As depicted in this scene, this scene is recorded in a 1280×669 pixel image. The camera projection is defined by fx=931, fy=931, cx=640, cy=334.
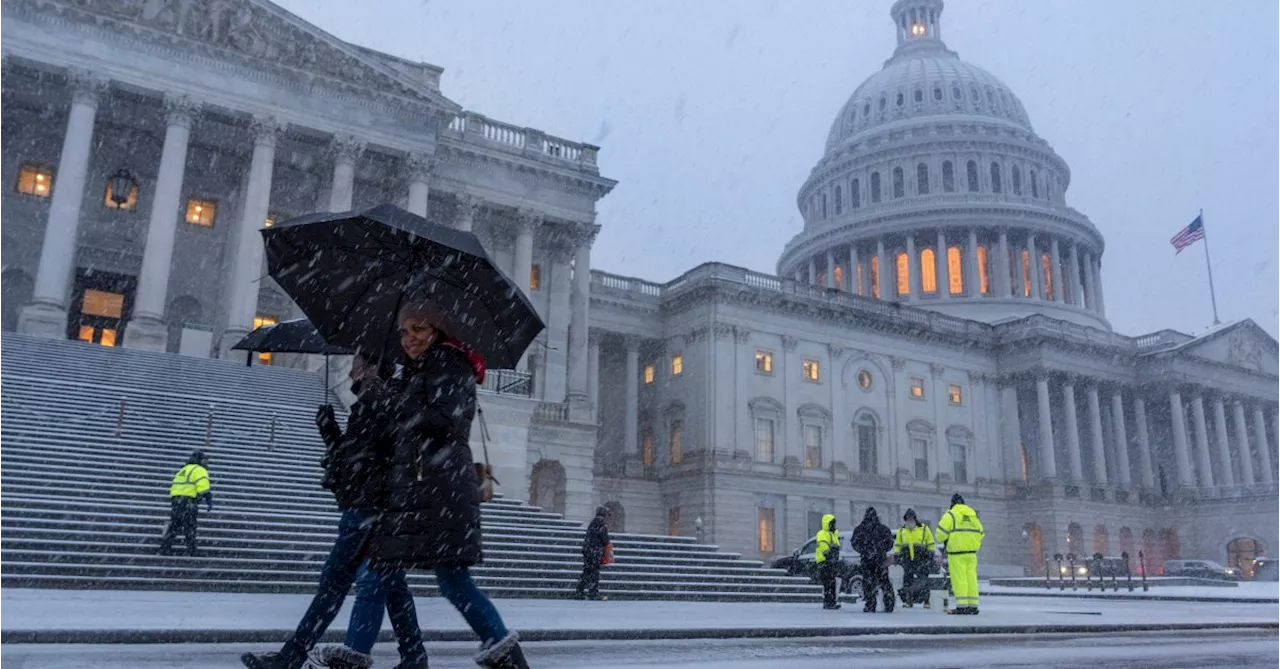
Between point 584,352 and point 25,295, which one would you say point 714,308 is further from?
point 25,295

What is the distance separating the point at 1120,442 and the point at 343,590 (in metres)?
68.8

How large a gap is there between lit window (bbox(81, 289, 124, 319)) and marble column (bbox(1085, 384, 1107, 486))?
5790 centimetres

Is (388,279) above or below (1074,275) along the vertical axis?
below

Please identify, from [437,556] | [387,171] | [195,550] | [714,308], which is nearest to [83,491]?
[195,550]

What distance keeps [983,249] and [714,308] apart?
39059 millimetres

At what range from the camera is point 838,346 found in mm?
57094

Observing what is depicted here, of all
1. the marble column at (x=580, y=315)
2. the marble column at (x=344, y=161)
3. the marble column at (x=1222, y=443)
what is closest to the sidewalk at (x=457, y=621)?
the marble column at (x=344, y=161)

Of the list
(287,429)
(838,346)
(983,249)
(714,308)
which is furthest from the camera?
(983,249)

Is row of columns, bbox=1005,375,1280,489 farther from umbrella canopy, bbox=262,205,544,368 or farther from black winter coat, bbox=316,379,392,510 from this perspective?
black winter coat, bbox=316,379,392,510

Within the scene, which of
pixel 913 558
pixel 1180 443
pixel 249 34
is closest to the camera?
pixel 913 558

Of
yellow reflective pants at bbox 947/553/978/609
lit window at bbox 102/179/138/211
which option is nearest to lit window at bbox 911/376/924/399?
lit window at bbox 102/179/138/211

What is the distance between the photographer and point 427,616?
10672mm

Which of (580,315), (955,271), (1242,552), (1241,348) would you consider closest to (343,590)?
(580,315)

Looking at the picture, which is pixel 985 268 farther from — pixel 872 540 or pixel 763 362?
pixel 872 540
